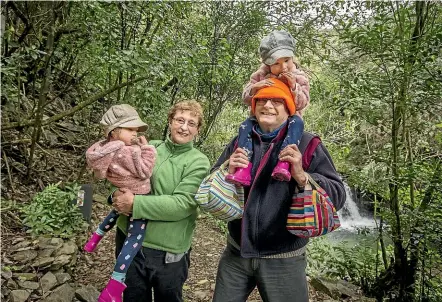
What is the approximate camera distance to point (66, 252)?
3.70 metres

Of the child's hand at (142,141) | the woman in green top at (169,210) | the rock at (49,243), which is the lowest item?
the rock at (49,243)

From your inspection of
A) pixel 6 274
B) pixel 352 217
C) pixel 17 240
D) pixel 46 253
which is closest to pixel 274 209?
pixel 6 274

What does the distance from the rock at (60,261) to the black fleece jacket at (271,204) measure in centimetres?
249

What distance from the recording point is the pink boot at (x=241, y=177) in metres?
1.73

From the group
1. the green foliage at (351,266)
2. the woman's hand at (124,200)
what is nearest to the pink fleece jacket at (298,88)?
the woman's hand at (124,200)

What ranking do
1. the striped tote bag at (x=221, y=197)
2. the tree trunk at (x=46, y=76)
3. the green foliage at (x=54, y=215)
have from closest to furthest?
the striped tote bag at (x=221, y=197), the tree trunk at (x=46, y=76), the green foliage at (x=54, y=215)

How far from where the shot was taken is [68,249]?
12.3ft

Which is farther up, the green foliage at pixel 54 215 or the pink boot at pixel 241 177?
the pink boot at pixel 241 177

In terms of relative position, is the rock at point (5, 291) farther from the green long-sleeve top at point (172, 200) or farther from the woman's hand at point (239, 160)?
the woman's hand at point (239, 160)

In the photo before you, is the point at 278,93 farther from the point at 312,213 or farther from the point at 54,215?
the point at 54,215

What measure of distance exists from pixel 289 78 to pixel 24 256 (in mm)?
3149

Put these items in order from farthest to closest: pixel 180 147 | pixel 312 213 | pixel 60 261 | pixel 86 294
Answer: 1. pixel 60 261
2. pixel 86 294
3. pixel 180 147
4. pixel 312 213

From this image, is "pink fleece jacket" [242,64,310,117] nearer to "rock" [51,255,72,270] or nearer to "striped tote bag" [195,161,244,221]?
"striped tote bag" [195,161,244,221]

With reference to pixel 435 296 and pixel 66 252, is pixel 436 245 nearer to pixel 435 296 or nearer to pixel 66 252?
pixel 435 296
